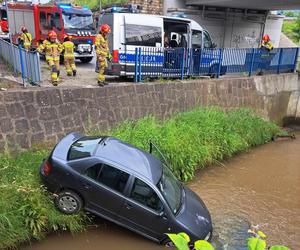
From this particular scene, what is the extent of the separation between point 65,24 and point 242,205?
11313 mm

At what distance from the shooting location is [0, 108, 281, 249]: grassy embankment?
5.74 metres

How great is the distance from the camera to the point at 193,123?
10.7m

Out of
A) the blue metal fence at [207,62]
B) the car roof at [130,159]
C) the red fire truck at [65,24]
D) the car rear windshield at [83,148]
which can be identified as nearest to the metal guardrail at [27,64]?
the car rear windshield at [83,148]

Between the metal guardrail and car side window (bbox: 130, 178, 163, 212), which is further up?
the metal guardrail

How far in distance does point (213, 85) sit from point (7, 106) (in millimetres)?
7443

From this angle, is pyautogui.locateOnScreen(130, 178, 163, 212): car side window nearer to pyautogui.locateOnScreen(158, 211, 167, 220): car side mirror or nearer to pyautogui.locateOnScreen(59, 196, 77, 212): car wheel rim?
pyautogui.locateOnScreen(158, 211, 167, 220): car side mirror

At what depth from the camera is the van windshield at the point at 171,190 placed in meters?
6.02

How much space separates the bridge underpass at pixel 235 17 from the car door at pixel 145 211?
1476cm

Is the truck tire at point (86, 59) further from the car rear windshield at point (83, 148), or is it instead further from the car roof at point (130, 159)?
the car roof at point (130, 159)

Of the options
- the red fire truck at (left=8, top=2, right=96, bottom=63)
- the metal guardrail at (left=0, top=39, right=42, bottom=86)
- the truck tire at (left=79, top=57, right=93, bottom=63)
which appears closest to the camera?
the metal guardrail at (left=0, top=39, right=42, bottom=86)

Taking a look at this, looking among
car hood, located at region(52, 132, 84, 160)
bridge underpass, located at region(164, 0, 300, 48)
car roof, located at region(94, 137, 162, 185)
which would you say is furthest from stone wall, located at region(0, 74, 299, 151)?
bridge underpass, located at region(164, 0, 300, 48)

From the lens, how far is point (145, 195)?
5.92m

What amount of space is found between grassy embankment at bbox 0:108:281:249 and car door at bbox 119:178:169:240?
0.94 meters

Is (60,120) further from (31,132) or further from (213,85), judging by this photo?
(213,85)
